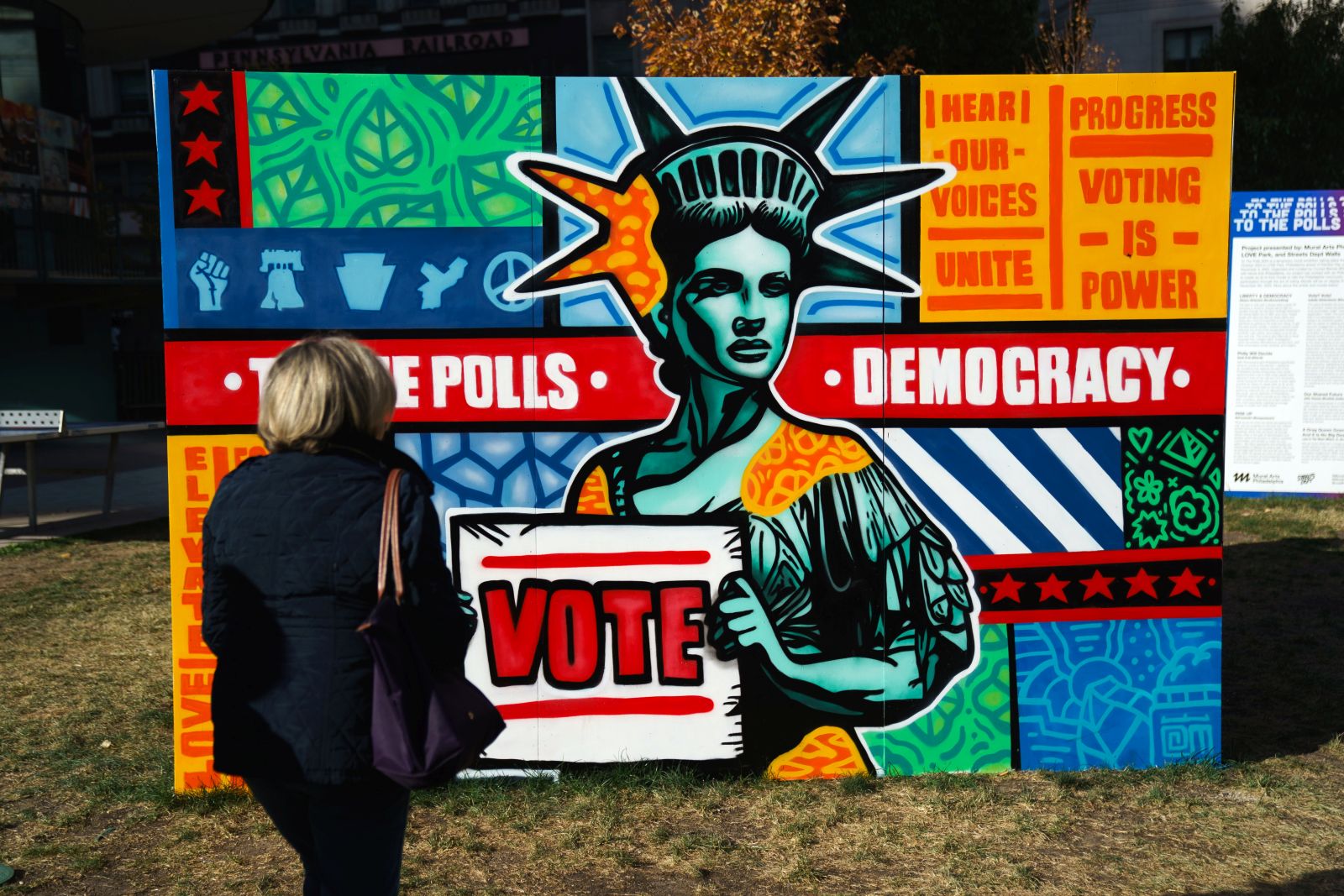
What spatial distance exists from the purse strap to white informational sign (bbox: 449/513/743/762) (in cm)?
236

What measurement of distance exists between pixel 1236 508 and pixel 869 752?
8662mm

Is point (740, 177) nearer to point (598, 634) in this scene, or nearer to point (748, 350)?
point (748, 350)

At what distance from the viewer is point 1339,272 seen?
11.4 metres

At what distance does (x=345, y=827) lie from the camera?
274 centimetres

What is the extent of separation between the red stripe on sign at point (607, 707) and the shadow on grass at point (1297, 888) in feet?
6.54

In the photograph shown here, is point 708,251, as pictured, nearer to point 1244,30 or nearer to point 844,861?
point 844,861

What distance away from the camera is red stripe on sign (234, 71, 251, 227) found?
15.9ft

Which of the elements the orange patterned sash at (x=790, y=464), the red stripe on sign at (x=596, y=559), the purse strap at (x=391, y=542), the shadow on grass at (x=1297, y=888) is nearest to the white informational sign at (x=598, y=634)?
the red stripe on sign at (x=596, y=559)

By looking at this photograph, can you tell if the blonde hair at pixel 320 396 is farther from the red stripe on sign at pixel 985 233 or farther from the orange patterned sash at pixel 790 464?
the red stripe on sign at pixel 985 233

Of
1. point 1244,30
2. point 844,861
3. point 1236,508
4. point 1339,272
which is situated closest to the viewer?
point 844,861

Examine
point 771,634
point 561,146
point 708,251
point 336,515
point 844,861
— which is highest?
point 561,146

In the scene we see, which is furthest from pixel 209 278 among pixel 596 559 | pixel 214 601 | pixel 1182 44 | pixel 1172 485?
Answer: pixel 1182 44

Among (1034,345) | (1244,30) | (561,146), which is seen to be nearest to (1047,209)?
(1034,345)

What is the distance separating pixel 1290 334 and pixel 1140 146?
774 centimetres
